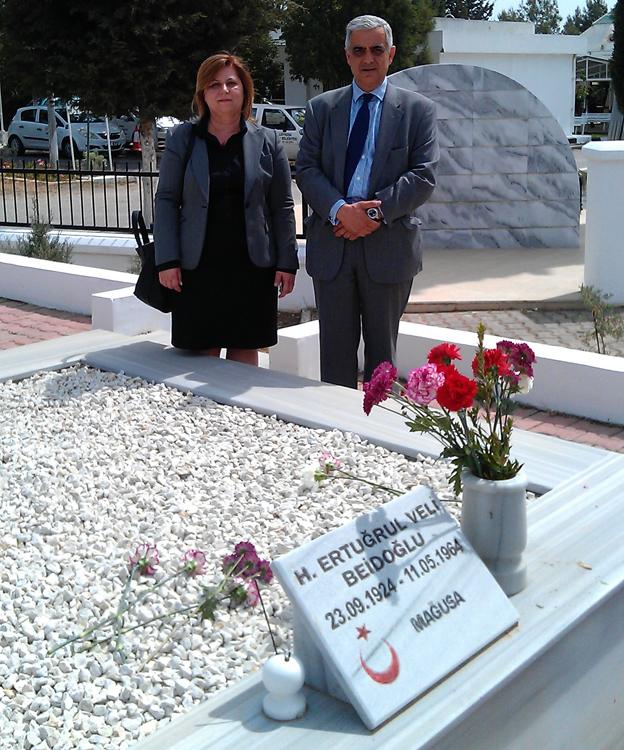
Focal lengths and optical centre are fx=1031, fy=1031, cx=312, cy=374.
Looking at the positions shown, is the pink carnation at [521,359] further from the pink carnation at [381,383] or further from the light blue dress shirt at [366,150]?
the light blue dress shirt at [366,150]

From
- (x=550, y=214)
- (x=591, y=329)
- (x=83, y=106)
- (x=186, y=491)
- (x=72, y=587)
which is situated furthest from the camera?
(x=83, y=106)

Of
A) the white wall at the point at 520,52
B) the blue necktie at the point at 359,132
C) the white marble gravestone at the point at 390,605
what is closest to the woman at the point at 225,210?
the blue necktie at the point at 359,132

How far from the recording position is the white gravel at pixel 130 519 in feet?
7.93

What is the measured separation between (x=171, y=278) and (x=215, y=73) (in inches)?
37.5

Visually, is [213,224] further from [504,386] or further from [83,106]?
[83,106]

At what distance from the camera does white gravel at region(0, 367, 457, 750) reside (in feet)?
7.93

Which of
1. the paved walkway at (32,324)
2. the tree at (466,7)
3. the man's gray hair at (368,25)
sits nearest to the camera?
the man's gray hair at (368,25)

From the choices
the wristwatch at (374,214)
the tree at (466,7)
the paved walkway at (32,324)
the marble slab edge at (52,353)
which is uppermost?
the tree at (466,7)

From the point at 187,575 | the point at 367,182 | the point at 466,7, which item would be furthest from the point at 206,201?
the point at 466,7

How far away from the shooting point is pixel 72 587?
2941 mm

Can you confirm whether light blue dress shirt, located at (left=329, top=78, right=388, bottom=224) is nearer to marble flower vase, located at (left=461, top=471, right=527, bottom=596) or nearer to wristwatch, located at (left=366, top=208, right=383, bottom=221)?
wristwatch, located at (left=366, top=208, right=383, bottom=221)

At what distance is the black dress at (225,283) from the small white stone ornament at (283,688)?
9.59 ft

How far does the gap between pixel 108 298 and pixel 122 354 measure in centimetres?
116

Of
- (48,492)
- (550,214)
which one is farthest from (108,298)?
(550,214)
